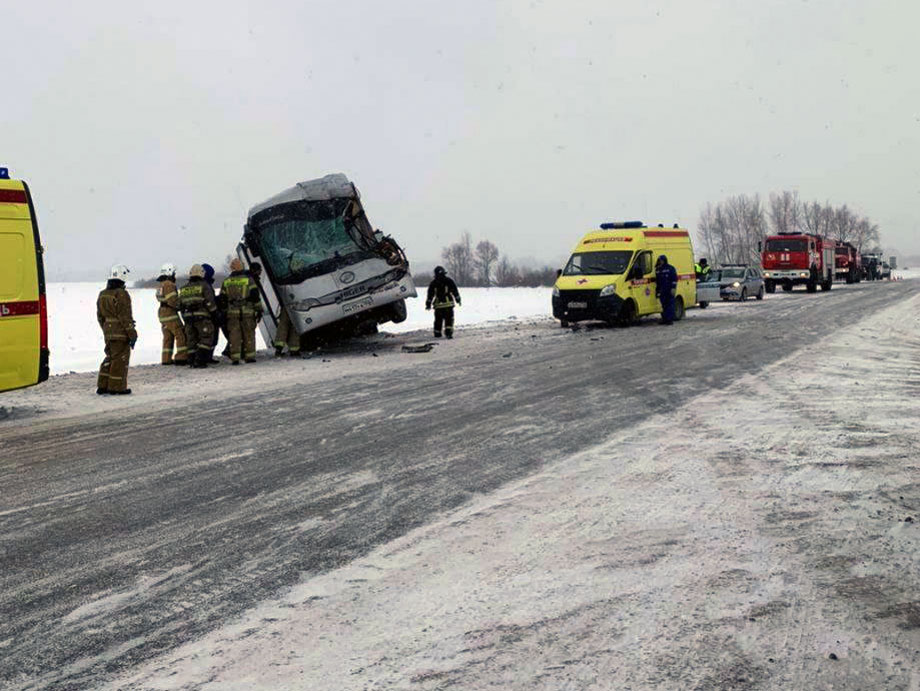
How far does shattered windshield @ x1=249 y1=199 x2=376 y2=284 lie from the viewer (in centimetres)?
1556

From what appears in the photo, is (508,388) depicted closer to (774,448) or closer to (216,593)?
(774,448)

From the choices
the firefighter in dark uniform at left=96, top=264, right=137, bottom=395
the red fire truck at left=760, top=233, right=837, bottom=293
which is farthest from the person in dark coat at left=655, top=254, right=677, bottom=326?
the red fire truck at left=760, top=233, right=837, bottom=293

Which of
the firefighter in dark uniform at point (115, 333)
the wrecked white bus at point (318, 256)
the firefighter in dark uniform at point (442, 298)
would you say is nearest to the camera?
the firefighter in dark uniform at point (115, 333)

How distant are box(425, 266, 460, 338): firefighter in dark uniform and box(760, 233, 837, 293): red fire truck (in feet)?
89.3

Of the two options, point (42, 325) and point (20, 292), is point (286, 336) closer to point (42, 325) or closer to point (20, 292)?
point (42, 325)

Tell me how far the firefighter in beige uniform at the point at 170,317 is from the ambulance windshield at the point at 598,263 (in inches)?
Answer: 392

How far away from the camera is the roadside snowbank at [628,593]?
305 cm

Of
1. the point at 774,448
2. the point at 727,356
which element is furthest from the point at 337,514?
the point at 727,356

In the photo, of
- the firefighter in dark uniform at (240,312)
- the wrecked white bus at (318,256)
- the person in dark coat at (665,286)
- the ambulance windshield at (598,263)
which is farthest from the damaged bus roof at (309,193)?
the person in dark coat at (665,286)

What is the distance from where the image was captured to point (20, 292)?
30.4 ft

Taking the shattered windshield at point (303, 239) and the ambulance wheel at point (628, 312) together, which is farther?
the ambulance wheel at point (628, 312)

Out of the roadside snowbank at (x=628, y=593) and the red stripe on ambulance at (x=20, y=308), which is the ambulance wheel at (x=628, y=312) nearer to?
the red stripe on ambulance at (x=20, y=308)

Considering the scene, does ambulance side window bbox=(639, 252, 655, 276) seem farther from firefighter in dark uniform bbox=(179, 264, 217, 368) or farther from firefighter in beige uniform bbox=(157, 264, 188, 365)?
firefighter in beige uniform bbox=(157, 264, 188, 365)

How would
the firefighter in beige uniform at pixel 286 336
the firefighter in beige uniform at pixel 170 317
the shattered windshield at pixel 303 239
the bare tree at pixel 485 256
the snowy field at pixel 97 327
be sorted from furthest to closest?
the bare tree at pixel 485 256, the snowy field at pixel 97 327, the firefighter in beige uniform at pixel 286 336, the shattered windshield at pixel 303 239, the firefighter in beige uniform at pixel 170 317
